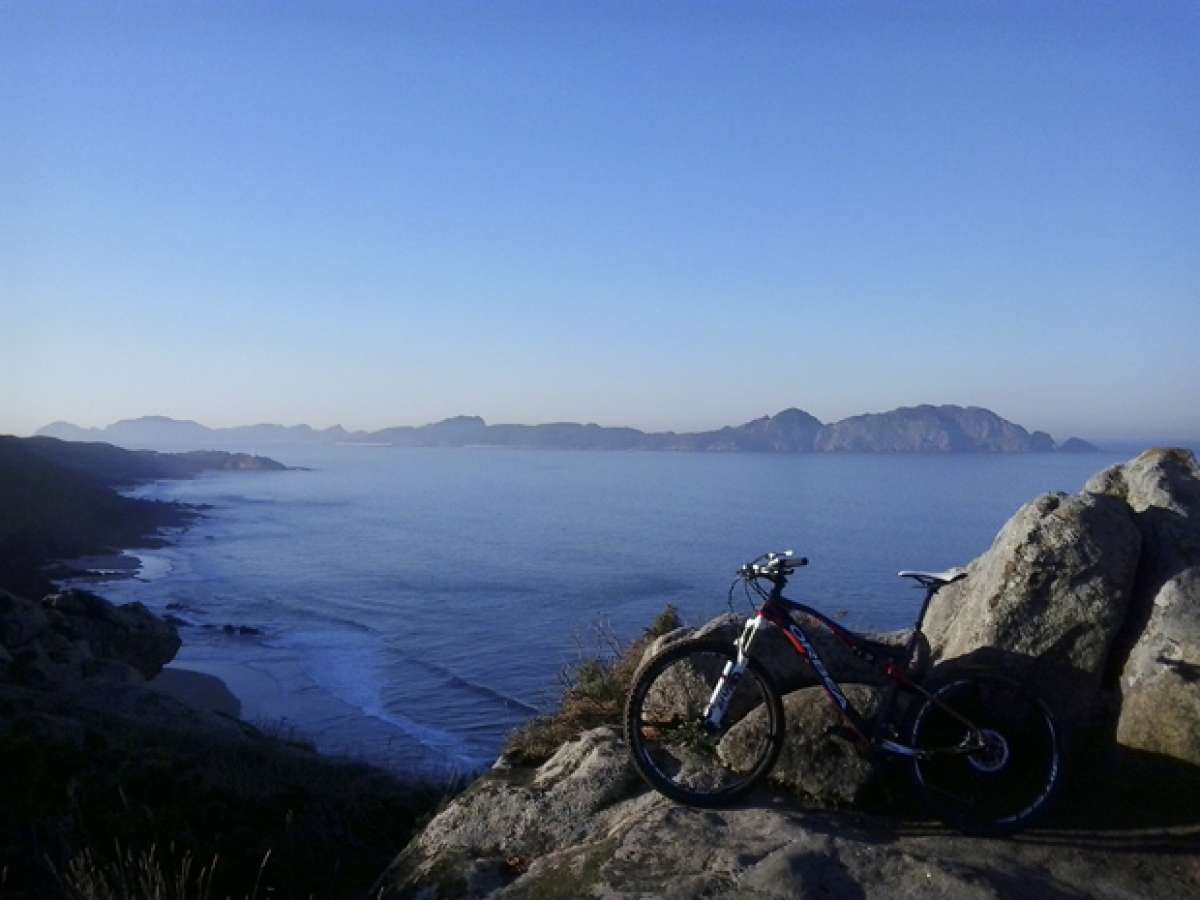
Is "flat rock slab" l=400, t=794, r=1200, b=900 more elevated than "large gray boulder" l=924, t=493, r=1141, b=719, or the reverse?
"large gray boulder" l=924, t=493, r=1141, b=719

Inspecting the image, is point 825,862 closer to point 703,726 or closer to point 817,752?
point 817,752

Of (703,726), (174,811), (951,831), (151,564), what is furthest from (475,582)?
(951,831)

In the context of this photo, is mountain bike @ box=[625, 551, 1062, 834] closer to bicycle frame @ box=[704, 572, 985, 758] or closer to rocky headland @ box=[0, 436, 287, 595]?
bicycle frame @ box=[704, 572, 985, 758]

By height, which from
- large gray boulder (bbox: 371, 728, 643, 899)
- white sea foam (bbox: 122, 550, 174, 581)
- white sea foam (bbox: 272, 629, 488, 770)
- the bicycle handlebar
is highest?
the bicycle handlebar

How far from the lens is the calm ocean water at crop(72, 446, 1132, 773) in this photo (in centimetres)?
3136

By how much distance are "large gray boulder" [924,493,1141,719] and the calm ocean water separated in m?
6.18

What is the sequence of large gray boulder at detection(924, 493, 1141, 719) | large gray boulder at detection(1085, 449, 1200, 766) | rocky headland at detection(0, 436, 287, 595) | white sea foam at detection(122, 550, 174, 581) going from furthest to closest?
white sea foam at detection(122, 550, 174, 581), rocky headland at detection(0, 436, 287, 595), large gray boulder at detection(924, 493, 1141, 719), large gray boulder at detection(1085, 449, 1200, 766)

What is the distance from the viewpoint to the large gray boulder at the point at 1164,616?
22.0 ft

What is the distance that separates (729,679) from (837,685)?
2.48 feet

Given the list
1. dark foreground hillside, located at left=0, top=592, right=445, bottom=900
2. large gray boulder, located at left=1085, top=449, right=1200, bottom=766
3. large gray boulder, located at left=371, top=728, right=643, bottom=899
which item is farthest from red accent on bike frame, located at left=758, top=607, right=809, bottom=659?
dark foreground hillside, located at left=0, top=592, right=445, bottom=900

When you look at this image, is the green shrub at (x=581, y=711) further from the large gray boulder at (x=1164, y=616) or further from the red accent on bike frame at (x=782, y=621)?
the large gray boulder at (x=1164, y=616)

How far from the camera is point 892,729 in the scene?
22.6ft

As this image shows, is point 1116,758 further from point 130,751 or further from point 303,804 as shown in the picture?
point 130,751

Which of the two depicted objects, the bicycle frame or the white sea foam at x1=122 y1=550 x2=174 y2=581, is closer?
the bicycle frame
